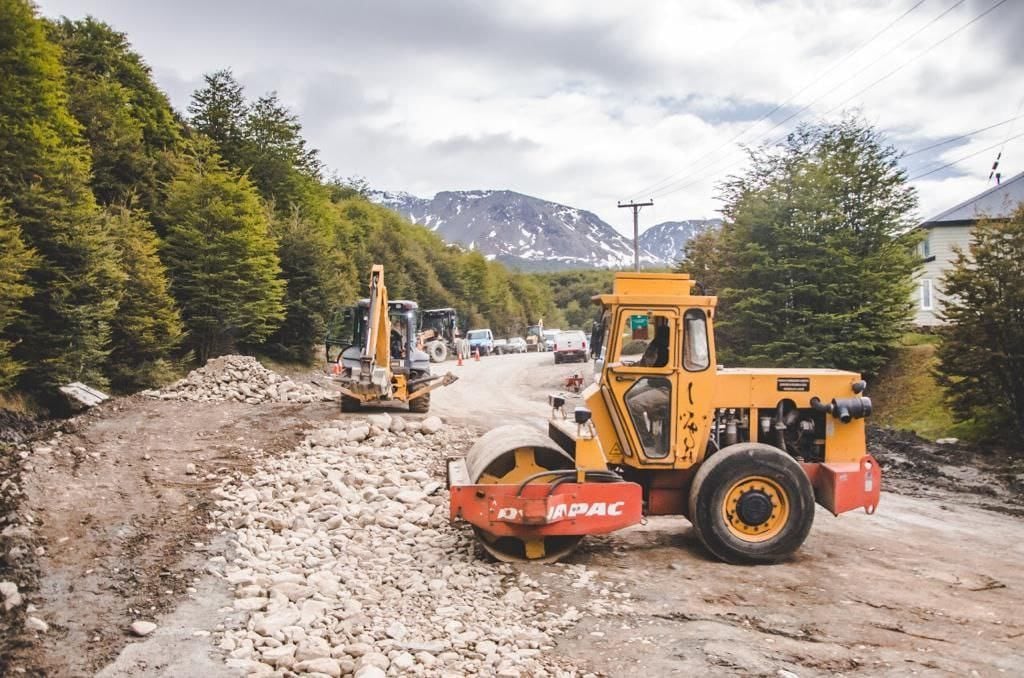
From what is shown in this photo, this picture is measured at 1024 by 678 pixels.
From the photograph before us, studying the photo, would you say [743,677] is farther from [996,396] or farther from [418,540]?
[996,396]

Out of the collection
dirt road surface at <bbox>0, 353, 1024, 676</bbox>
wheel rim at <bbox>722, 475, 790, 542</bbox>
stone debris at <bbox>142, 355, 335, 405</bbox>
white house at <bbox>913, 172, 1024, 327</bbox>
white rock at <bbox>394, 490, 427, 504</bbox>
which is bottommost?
dirt road surface at <bbox>0, 353, 1024, 676</bbox>

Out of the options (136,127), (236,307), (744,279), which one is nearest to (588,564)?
(744,279)

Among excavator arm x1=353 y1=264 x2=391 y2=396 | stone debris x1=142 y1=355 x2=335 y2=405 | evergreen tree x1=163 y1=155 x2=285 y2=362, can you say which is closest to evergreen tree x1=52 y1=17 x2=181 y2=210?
evergreen tree x1=163 y1=155 x2=285 y2=362

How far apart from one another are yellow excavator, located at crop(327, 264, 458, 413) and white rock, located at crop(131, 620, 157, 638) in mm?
10257

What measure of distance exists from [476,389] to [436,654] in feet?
75.2

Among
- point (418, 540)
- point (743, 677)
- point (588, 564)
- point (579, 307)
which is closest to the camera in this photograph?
point (743, 677)

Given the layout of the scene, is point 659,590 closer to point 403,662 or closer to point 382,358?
point 403,662

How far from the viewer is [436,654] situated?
564 centimetres

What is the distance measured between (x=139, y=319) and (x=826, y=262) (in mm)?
19304

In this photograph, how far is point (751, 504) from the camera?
302 inches

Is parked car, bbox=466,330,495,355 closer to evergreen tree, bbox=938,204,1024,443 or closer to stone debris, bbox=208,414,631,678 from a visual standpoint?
evergreen tree, bbox=938,204,1024,443

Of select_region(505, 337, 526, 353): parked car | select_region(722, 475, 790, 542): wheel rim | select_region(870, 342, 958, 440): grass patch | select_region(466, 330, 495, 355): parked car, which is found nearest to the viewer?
select_region(722, 475, 790, 542): wheel rim

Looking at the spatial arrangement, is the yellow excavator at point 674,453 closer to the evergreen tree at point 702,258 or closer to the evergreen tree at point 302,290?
→ the evergreen tree at point 702,258

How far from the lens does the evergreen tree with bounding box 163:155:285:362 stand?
91.6 ft
